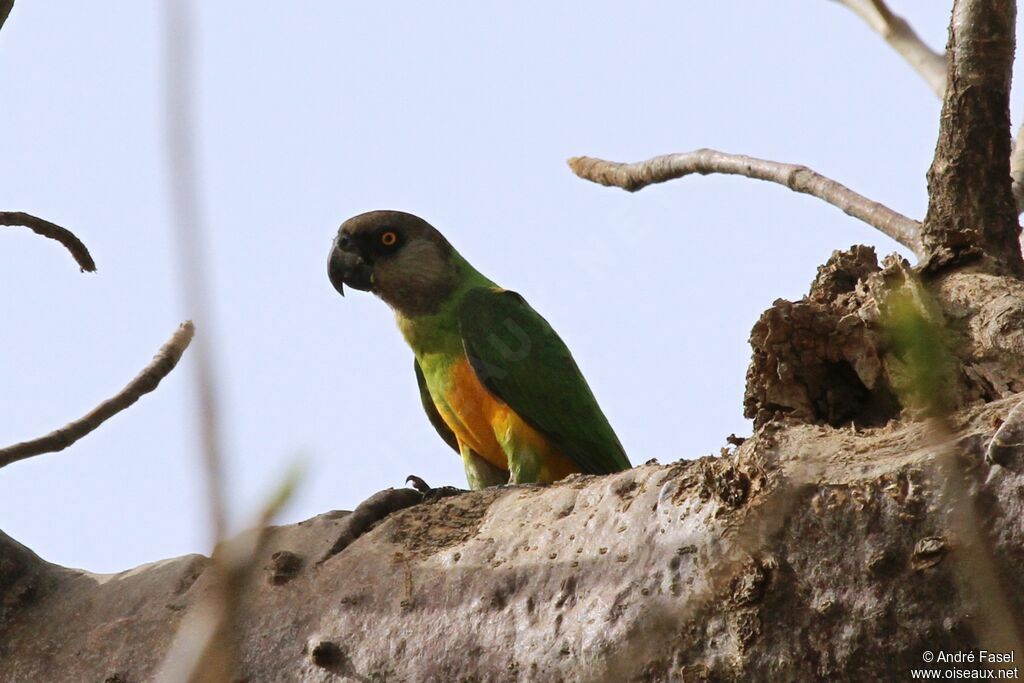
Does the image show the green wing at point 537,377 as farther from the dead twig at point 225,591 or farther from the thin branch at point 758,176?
the dead twig at point 225,591

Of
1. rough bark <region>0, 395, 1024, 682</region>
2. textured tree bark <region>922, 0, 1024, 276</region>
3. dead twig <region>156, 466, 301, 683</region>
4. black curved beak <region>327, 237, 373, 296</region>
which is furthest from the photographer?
black curved beak <region>327, 237, 373, 296</region>

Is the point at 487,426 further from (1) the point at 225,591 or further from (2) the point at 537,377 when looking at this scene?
(1) the point at 225,591

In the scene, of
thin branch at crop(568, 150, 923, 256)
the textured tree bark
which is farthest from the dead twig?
thin branch at crop(568, 150, 923, 256)

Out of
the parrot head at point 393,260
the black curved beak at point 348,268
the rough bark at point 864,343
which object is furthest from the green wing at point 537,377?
the rough bark at point 864,343

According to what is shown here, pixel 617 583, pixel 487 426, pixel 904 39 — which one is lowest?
pixel 617 583

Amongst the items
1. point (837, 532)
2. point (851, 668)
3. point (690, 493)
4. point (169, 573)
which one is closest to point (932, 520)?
point (837, 532)

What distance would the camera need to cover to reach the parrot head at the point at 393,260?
7.30 m

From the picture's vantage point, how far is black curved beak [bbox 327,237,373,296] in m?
7.40

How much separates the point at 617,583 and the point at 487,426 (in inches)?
145

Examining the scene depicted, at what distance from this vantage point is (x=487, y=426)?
21.1 ft

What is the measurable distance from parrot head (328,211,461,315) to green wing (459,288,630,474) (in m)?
0.40

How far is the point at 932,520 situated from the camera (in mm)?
2455

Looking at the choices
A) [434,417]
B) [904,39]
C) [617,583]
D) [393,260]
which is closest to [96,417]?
[617,583]

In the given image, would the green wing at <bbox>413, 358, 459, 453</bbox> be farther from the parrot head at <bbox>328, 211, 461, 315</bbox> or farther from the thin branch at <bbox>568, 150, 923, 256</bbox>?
the thin branch at <bbox>568, 150, 923, 256</bbox>
